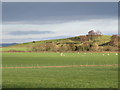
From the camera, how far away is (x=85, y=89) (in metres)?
14.1

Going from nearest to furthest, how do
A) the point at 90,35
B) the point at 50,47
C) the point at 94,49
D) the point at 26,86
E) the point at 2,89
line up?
1. the point at 2,89
2. the point at 26,86
3. the point at 94,49
4. the point at 50,47
5. the point at 90,35

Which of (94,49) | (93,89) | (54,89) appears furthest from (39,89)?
(94,49)

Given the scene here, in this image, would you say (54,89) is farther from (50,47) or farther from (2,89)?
(50,47)

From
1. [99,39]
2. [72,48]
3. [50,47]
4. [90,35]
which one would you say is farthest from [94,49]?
[99,39]

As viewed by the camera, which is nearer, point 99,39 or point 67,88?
point 67,88

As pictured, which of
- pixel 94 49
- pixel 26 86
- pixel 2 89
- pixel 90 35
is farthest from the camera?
pixel 90 35

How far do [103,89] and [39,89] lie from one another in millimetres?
3417

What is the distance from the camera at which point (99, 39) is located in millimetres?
143875

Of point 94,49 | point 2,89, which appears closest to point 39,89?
point 2,89

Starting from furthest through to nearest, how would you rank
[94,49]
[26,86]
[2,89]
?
[94,49] < [26,86] < [2,89]

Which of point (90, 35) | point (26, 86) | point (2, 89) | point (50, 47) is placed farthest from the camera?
point (90, 35)

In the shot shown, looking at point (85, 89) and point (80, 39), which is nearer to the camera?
point (85, 89)

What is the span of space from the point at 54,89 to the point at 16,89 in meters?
1.98

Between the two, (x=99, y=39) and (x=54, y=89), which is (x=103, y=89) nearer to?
(x=54, y=89)
